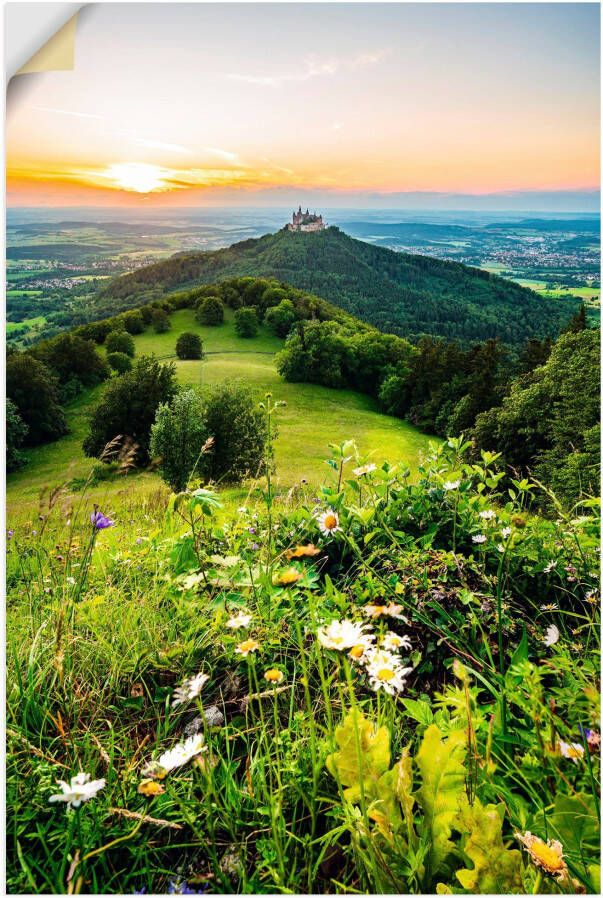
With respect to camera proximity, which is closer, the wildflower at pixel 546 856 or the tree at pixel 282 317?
the wildflower at pixel 546 856

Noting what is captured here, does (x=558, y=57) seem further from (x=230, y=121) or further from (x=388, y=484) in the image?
(x=388, y=484)

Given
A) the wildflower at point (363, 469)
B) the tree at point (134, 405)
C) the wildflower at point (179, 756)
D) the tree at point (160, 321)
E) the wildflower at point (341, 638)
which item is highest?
the tree at point (160, 321)

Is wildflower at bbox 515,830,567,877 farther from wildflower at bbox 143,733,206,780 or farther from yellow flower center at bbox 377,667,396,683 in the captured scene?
wildflower at bbox 143,733,206,780

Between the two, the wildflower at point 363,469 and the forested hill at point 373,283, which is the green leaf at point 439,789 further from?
the forested hill at point 373,283

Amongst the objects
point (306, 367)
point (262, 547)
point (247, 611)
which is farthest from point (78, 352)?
point (247, 611)

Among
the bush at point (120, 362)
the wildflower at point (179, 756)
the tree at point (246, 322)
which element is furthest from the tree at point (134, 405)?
the wildflower at point (179, 756)

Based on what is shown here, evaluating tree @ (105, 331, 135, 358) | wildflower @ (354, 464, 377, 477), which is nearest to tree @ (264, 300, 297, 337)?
tree @ (105, 331, 135, 358)
